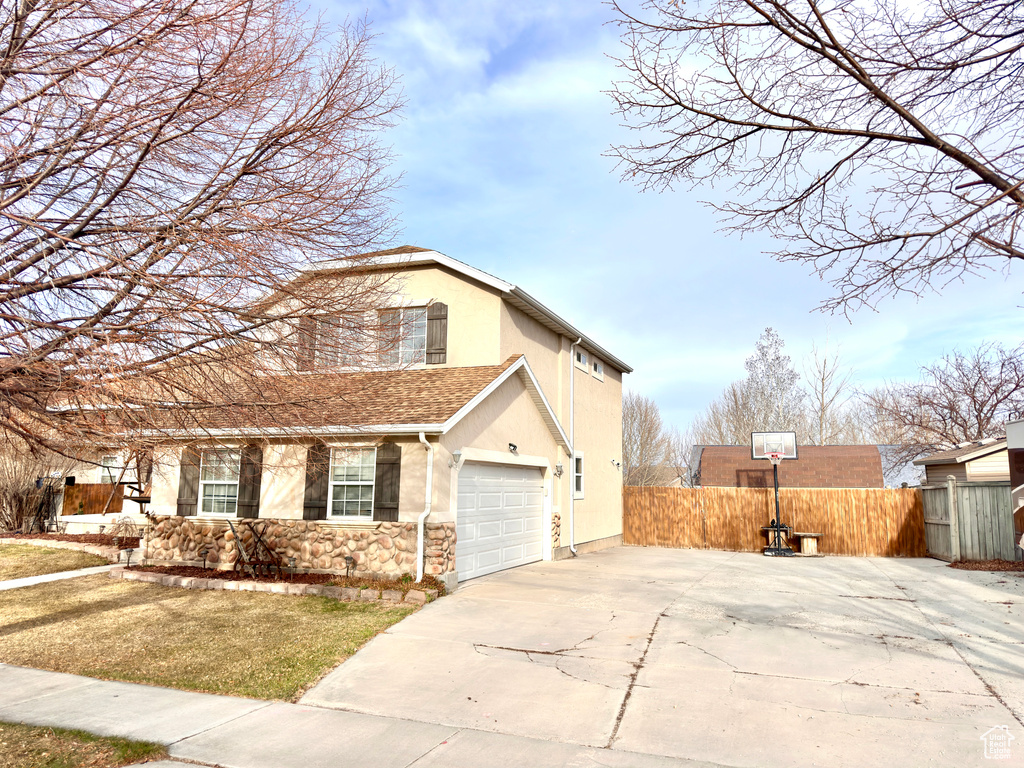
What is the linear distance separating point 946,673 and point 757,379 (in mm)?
36190

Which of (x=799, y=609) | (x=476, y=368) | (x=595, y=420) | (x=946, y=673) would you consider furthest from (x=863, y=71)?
(x=595, y=420)

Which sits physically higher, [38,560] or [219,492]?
[219,492]

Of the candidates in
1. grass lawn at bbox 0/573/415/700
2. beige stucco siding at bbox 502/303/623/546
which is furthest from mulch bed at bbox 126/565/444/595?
beige stucco siding at bbox 502/303/623/546

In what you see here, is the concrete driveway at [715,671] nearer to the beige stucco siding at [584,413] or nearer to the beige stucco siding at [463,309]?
the beige stucco siding at [463,309]

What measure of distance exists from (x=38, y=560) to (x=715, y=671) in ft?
45.5

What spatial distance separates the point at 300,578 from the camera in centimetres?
1141

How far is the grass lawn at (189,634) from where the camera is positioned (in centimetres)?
722

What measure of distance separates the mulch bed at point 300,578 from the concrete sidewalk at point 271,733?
403 cm

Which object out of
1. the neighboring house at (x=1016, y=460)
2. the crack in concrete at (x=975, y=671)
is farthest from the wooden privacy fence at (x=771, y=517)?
the crack in concrete at (x=975, y=671)

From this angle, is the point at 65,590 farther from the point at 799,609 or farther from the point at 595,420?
the point at 595,420

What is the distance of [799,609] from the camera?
1048 centimetres

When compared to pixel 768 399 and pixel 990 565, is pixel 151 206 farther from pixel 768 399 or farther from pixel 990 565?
pixel 768 399

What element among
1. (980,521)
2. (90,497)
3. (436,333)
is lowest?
(980,521)

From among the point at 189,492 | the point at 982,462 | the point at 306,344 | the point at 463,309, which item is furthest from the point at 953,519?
the point at 189,492
